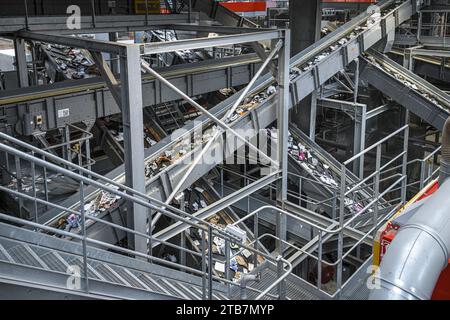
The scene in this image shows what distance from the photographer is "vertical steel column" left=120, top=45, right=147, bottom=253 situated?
184 inches

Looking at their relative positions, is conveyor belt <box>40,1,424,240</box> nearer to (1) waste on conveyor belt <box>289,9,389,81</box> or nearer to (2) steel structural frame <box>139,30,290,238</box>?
(1) waste on conveyor belt <box>289,9,389,81</box>

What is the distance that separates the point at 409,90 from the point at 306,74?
9.30 ft

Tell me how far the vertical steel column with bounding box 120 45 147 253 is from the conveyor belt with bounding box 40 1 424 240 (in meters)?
0.51

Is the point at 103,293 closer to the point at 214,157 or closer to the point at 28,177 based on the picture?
the point at 214,157

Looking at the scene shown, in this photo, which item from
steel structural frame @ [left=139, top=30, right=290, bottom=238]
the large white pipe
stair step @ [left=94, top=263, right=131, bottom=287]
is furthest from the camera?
steel structural frame @ [left=139, top=30, right=290, bottom=238]

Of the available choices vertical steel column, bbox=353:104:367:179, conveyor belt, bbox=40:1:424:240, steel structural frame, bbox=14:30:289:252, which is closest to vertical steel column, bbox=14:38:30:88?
steel structural frame, bbox=14:30:289:252

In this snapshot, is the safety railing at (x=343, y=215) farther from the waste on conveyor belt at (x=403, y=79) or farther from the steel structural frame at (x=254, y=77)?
the waste on conveyor belt at (x=403, y=79)

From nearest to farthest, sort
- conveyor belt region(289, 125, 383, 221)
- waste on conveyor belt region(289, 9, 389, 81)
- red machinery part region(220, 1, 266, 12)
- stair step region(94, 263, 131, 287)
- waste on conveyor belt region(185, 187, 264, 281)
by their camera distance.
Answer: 1. stair step region(94, 263, 131, 287)
2. waste on conveyor belt region(185, 187, 264, 281)
3. waste on conveyor belt region(289, 9, 389, 81)
4. conveyor belt region(289, 125, 383, 221)
5. red machinery part region(220, 1, 266, 12)

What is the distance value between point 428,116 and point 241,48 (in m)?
7.28

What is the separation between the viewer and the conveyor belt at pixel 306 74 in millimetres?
5987

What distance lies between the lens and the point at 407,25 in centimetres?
1280

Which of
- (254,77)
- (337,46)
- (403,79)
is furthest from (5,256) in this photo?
(403,79)

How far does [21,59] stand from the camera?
26.1 ft
